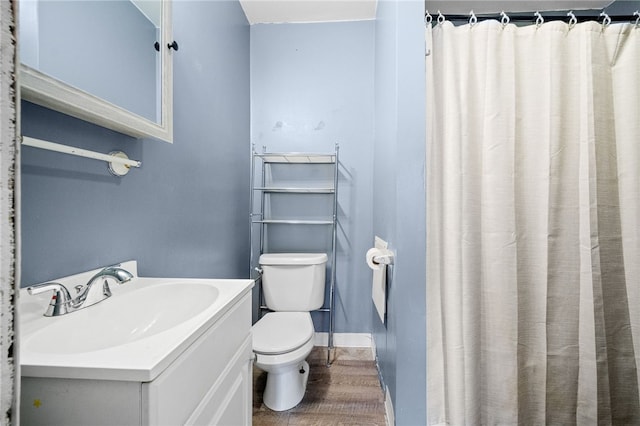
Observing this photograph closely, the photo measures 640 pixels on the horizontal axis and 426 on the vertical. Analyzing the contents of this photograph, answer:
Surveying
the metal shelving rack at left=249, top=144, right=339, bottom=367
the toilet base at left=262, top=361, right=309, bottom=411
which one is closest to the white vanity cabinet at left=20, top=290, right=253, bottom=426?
the toilet base at left=262, top=361, right=309, bottom=411

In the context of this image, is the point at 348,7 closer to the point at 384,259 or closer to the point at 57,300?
the point at 384,259

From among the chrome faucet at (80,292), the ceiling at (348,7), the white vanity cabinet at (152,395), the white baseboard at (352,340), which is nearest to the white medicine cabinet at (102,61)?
the chrome faucet at (80,292)

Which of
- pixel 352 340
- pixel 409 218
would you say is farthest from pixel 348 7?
pixel 352 340

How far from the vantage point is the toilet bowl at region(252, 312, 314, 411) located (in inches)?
53.4

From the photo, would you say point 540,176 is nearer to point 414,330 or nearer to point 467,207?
point 467,207

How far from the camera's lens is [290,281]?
6.11 feet

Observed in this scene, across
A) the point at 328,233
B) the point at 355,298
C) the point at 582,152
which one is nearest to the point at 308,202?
the point at 328,233

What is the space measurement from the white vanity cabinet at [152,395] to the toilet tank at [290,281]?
A: 1110 mm

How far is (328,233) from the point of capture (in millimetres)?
2117

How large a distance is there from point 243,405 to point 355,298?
1.30m

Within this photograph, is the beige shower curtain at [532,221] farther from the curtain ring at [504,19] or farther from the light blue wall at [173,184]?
the light blue wall at [173,184]

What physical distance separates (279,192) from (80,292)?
150 cm

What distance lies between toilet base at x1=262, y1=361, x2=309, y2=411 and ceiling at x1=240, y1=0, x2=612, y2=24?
2398 millimetres

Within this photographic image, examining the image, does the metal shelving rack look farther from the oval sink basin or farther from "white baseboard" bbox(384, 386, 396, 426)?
the oval sink basin
